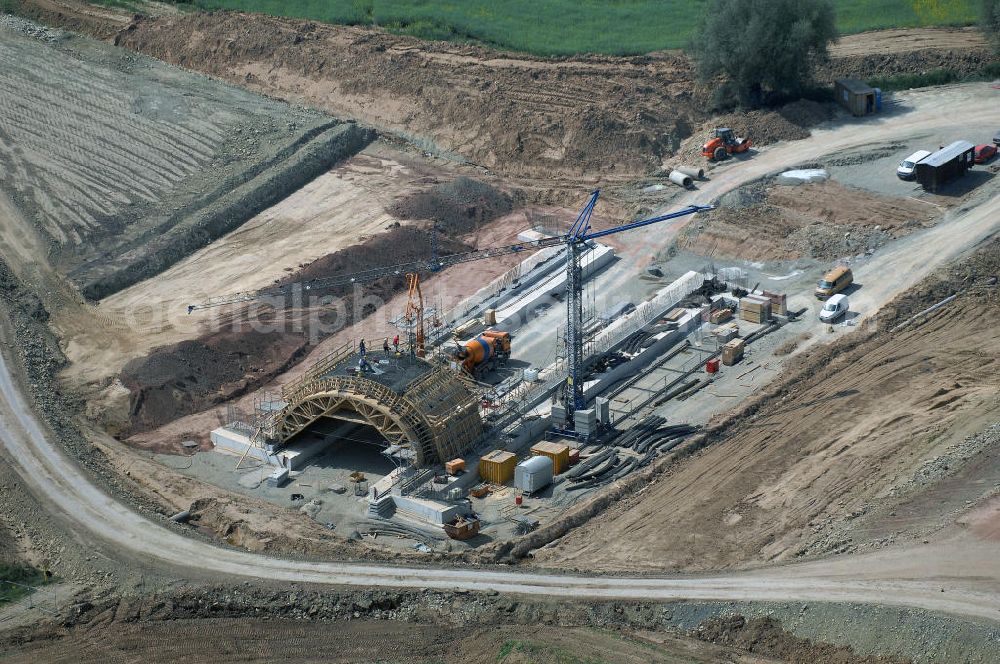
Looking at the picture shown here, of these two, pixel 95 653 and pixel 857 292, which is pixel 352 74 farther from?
pixel 95 653

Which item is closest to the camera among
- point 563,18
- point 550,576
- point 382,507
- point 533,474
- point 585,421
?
point 550,576

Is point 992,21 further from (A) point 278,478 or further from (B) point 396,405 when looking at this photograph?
(A) point 278,478

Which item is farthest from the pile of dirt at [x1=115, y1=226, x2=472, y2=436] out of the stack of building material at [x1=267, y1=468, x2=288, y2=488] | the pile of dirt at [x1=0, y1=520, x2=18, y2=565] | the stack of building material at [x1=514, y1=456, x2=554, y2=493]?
the stack of building material at [x1=514, y1=456, x2=554, y2=493]

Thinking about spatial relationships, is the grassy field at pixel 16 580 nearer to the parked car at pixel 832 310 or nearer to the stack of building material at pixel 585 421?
the stack of building material at pixel 585 421

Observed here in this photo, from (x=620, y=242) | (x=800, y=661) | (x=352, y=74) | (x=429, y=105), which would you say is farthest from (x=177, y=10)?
(x=800, y=661)

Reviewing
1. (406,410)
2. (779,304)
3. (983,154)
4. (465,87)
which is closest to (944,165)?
(983,154)

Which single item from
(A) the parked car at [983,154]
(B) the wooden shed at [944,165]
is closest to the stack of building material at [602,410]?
(B) the wooden shed at [944,165]
